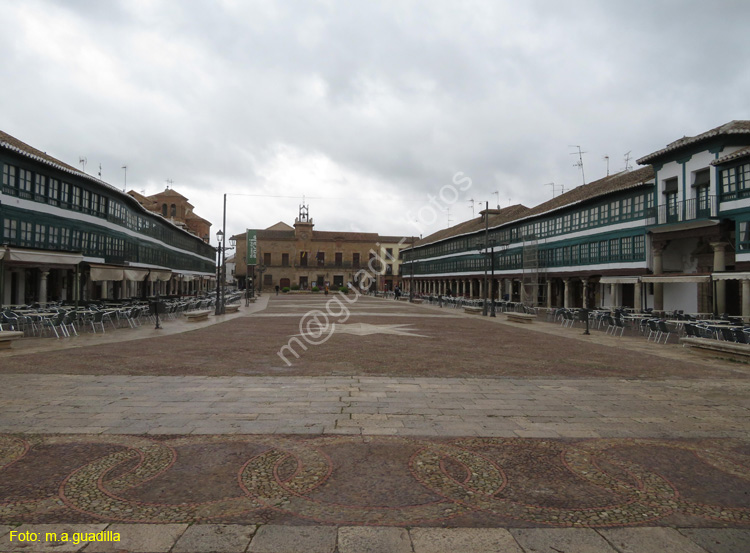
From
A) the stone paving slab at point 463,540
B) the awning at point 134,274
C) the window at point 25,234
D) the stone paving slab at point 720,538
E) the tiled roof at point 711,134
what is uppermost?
the tiled roof at point 711,134

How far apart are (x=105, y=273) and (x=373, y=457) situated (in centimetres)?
1640

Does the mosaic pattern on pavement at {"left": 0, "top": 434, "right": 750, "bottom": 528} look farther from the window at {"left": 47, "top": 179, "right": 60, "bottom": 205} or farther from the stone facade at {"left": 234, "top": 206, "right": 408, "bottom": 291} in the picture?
the stone facade at {"left": 234, "top": 206, "right": 408, "bottom": 291}

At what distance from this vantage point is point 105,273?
670 inches

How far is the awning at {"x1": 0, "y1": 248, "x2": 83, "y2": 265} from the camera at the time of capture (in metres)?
12.3

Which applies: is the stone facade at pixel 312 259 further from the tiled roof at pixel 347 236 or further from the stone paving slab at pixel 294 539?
the stone paving slab at pixel 294 539

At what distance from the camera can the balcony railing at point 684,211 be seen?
19.1 metres

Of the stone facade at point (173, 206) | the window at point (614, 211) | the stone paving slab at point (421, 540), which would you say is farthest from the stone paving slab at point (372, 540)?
the stone facade at point (173, 206)

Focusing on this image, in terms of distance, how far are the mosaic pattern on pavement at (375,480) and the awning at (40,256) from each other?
33.0 ft

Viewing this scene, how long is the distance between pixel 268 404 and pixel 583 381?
17.4 feet

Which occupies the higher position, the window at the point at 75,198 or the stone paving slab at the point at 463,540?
the window at the point at 75,198

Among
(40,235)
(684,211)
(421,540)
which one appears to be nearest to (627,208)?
(684,211)

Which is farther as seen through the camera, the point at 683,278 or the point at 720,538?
the point at 683,278

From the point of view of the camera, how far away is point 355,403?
609cm

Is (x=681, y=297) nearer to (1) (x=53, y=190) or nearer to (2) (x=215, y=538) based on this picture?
(2) (x=215, y=538)
